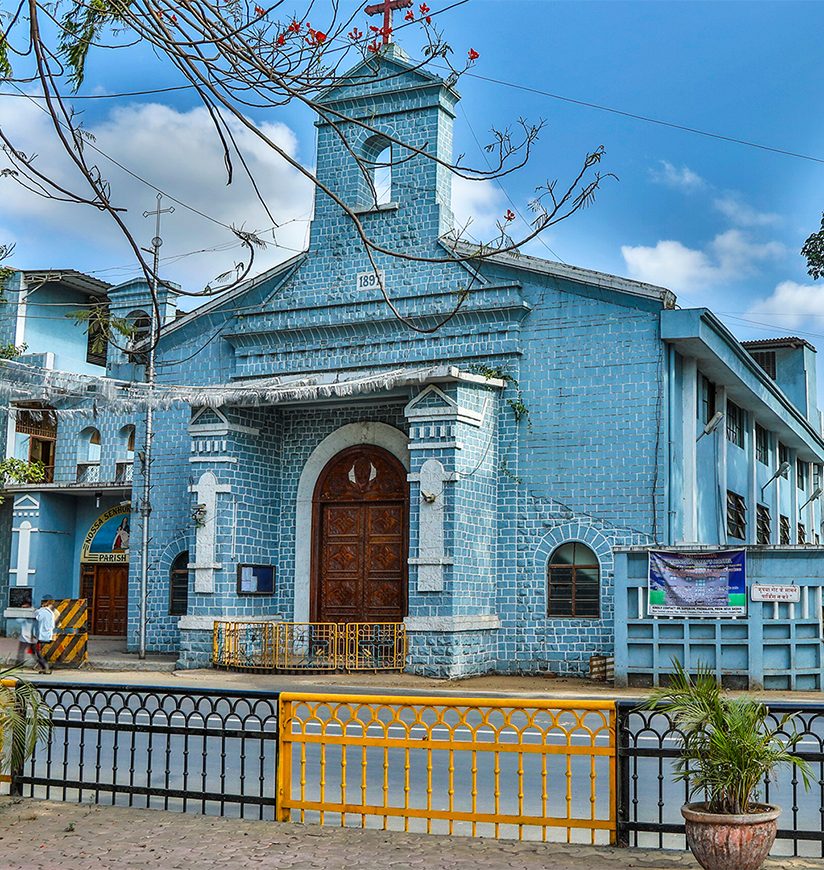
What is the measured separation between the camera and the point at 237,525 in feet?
76.8

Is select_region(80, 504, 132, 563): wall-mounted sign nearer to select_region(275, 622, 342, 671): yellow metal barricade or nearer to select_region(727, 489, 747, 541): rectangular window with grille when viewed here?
select_region(275, 622, 342, 671): yellow metal barricade

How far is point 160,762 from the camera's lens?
11852mm

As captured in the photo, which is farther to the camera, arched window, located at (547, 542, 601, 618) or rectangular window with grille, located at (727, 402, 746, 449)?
rectangular window with grille, located at (727, 402, 746, 449)

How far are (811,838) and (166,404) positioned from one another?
18118 mm

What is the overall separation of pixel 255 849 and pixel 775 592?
1329 cm

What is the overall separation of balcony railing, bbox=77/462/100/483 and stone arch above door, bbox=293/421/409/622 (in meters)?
11.2

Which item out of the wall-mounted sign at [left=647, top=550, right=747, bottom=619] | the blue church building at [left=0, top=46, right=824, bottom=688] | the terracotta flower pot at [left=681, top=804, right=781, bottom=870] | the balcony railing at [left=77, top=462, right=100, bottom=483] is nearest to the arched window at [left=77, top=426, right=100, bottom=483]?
the balcony railing at [left=77, top=462, right=100, bottom=483]

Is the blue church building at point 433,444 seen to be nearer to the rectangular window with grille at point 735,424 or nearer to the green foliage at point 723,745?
the rectangular window with grille at point 735,424

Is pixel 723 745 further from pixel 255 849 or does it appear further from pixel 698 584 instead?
pixel 698 584

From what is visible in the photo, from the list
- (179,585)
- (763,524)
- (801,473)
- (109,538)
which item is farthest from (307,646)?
(801,473)

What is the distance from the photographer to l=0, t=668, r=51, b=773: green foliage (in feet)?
28.1

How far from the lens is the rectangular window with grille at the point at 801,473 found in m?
37.3

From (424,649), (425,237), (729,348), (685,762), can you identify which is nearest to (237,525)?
(424,649)

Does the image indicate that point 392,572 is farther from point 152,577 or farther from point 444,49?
point 444,49
